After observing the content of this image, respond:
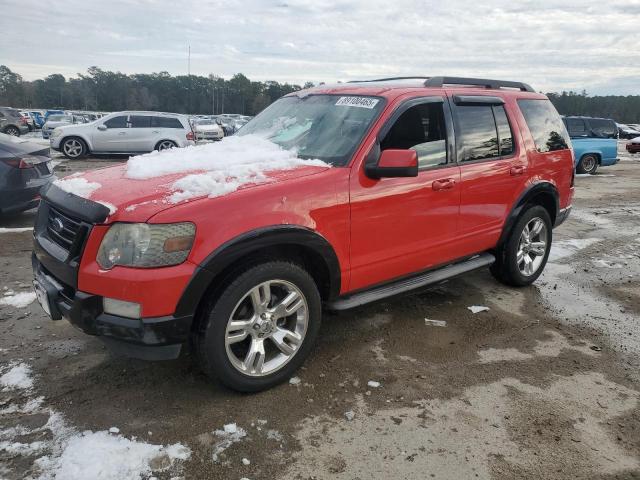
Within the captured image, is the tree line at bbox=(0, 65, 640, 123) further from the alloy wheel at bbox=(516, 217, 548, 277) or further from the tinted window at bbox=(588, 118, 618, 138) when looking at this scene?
the alloy wheel at bbox=(516, 217, 548, 277)

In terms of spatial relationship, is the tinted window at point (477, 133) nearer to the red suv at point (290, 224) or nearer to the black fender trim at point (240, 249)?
the red suv at point (290, 224)

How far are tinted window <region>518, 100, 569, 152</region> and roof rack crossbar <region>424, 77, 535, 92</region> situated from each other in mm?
229

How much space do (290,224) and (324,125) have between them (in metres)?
1.12

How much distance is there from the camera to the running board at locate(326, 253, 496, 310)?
353 cm

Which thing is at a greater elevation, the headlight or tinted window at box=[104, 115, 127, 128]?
tinted window at box=[104, 115, 127, 128]

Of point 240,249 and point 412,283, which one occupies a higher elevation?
point 240,249

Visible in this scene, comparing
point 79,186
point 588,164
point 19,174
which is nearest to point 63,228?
point 79,186

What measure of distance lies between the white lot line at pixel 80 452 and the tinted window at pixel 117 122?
15.3 meters

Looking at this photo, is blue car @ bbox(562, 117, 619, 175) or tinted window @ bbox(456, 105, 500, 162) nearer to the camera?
tinted window @ bbox(456, 105, 500, 162)

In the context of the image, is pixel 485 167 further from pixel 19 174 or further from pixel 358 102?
pixel 19 174

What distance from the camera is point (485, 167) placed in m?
4.33

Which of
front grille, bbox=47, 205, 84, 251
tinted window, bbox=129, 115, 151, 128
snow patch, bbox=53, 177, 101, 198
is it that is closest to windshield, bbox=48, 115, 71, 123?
tinted window, bbox=129, 115, 151, 128

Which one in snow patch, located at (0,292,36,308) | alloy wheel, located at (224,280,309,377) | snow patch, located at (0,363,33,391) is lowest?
snow patch, located at (0,363,33,391)

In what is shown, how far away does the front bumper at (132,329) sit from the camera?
8.81ft
